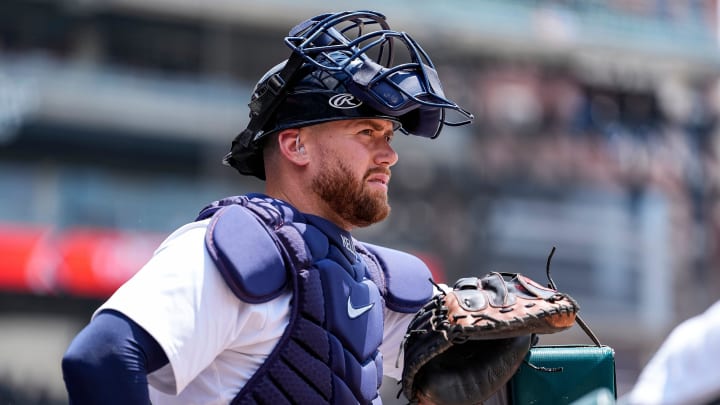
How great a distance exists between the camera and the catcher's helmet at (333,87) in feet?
10.7

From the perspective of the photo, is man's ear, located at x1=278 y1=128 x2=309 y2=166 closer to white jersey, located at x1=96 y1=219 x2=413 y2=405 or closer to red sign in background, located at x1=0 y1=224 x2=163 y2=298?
white jersey, located at x1=96 y1=219 x2=413 y2=405

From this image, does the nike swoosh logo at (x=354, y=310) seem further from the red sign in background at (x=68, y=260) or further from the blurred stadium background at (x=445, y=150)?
the red sign in background at (x=68, y=260)

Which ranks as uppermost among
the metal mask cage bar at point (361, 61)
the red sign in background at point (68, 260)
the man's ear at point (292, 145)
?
the metal mask cage bar at point (361, 61)

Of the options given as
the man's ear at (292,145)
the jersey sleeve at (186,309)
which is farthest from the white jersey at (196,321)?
the man's ear at (292,145)

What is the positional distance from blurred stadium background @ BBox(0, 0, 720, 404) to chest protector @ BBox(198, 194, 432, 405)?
47.0 feet

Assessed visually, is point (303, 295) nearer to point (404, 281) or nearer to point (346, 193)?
point (346, 193)

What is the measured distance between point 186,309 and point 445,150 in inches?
944

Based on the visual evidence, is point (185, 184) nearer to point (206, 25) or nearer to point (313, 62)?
point (206, 25)

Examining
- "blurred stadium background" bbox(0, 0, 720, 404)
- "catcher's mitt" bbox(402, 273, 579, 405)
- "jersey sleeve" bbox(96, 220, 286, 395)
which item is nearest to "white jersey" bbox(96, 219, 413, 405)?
"jersey sleeve" bbox(96, 220, 286, 395)

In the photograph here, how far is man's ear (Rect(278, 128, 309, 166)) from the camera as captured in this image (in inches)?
131

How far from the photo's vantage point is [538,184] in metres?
28.5

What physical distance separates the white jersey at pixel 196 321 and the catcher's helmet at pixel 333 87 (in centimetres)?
42

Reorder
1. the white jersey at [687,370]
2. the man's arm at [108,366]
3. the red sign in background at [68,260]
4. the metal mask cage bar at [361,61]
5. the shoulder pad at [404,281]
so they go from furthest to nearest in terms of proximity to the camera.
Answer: the red sign in background at [68,260], the shoulder pad at [404,281], the metal mask cage bar at [361,61], the man's arm at [108,366], the white jersey at [687,370]

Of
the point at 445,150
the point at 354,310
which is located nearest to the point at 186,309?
the point at 354,310
